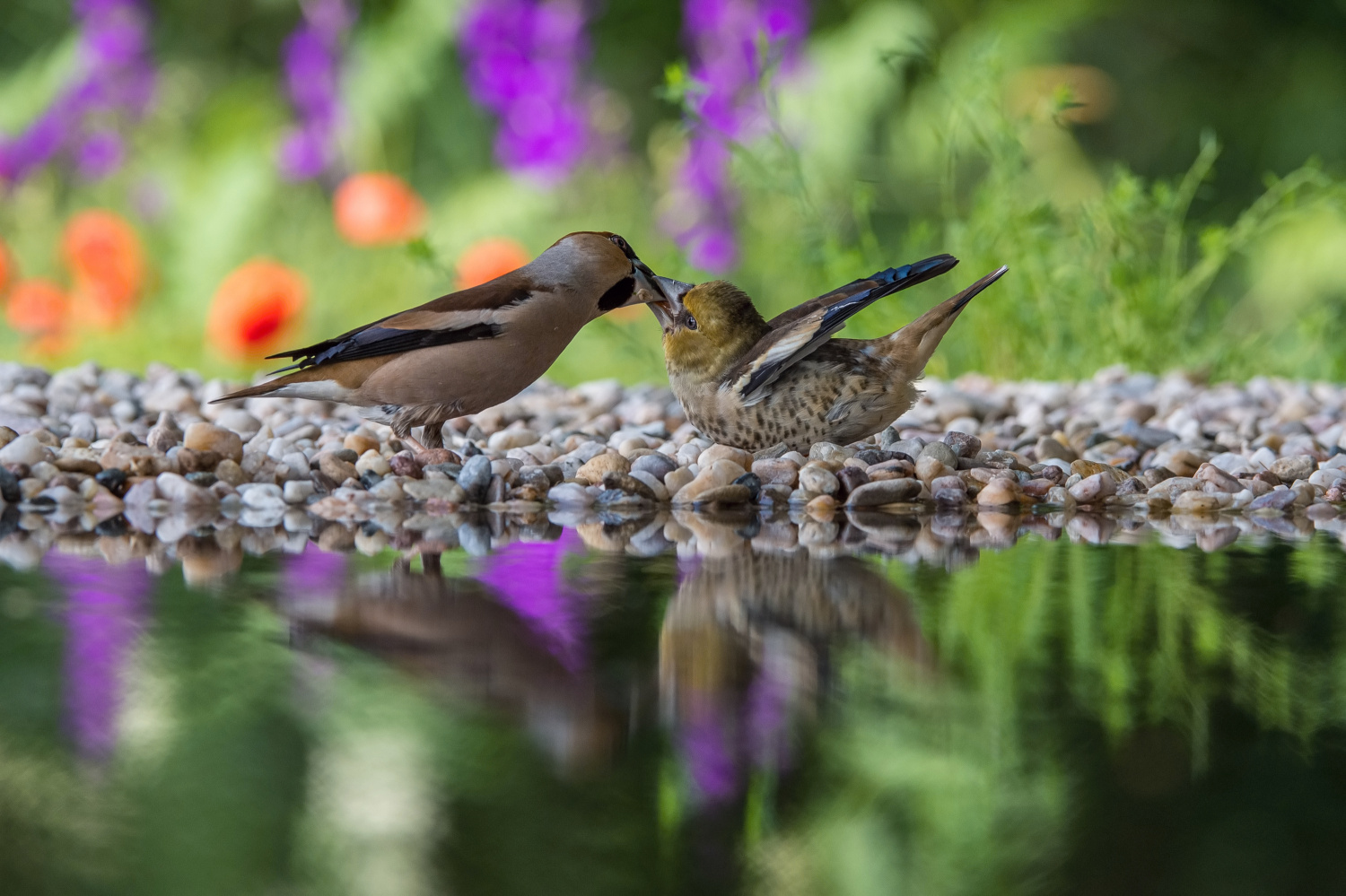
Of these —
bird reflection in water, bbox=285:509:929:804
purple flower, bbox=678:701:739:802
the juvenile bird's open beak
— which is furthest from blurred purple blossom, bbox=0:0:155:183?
purple flower, bbox=678:701:739:802

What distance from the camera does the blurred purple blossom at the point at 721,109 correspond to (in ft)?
18.8

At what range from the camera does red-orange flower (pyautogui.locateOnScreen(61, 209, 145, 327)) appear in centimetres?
562

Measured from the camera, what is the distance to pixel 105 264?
5.66 metres

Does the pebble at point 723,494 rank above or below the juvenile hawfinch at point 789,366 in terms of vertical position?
below

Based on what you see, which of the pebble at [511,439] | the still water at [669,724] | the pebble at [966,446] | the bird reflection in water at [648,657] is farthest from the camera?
the pebble at [511,439]

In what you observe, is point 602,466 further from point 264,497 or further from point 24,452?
point 24,452

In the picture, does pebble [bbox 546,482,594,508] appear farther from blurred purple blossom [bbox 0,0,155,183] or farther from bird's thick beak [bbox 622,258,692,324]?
blurred purple blossom [bbox 0,0,155,183]

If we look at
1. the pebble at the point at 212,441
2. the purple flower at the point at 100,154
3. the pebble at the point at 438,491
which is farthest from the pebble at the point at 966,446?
the purple flower at the point at 100,154

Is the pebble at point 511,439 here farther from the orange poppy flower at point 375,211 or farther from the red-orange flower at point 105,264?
the red-orange flower at point 105,264

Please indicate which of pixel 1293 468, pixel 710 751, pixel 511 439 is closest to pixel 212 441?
pixel 511 439

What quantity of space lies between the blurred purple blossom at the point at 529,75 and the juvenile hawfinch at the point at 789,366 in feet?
11.8

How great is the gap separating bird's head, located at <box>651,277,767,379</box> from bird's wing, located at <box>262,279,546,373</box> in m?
0.30

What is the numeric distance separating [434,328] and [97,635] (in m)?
1.31

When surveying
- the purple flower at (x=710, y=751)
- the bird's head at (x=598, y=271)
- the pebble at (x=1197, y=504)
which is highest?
the bird's head at (x=598, y=271)
